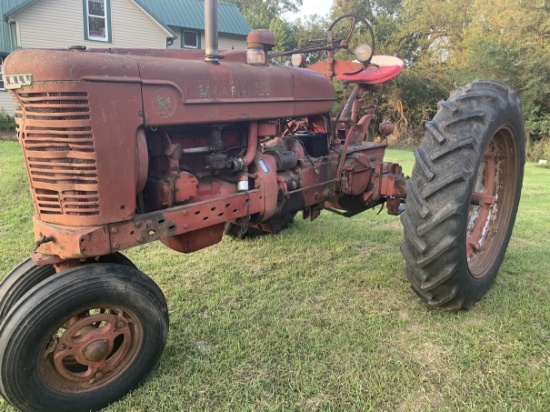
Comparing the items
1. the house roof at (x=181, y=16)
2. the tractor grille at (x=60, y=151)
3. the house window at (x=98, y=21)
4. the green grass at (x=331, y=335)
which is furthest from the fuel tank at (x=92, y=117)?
the house roof at (x=181, y=16)

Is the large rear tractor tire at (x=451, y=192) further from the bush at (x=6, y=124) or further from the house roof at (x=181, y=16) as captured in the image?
the house roof at (x=181, y=16)

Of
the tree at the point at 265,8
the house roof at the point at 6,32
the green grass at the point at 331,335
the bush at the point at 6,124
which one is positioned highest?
the tree at the point at 265,8

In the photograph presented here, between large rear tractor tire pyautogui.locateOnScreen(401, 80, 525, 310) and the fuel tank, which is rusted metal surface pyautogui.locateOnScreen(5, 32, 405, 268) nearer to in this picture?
the fuel tank

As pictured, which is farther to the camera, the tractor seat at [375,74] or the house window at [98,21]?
the house window at [98,21]

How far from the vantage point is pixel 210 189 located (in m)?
2.74

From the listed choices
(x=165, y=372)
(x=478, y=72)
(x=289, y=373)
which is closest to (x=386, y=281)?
(x=289, y=373)

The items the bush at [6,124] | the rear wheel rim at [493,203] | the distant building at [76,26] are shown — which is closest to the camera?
the rear wheel rim at [493,203]

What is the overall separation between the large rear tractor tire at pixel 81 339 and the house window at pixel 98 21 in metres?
14.1

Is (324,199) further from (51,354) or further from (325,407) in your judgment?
(51,354)

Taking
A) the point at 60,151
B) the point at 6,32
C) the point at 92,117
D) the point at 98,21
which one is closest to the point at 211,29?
the point at 92,117

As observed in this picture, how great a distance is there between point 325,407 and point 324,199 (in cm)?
173

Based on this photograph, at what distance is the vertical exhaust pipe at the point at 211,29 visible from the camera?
249 centimetres

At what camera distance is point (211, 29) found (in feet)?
8.34

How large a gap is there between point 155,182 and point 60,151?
0.52 meters
